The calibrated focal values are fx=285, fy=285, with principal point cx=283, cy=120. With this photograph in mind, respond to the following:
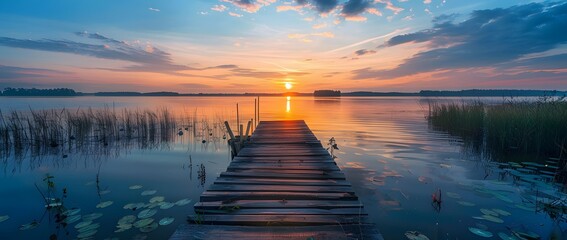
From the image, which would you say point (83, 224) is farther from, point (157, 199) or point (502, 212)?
point (502, 212)

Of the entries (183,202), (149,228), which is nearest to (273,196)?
(149,228)

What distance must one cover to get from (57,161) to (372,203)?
34.2ft

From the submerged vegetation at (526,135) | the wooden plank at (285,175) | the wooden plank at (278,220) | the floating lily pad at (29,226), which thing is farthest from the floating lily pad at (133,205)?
the submerged vegetation at (526,135)

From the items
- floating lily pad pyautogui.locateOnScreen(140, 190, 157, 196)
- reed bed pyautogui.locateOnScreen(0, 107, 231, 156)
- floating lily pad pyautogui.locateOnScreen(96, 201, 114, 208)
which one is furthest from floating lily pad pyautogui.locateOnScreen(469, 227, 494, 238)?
reed bed pyautogui.locateOnScreen(0, 107, 231, 156)

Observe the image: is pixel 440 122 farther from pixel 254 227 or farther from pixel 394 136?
pixel 254 227

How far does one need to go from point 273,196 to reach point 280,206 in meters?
0.41

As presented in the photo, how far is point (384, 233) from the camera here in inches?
185

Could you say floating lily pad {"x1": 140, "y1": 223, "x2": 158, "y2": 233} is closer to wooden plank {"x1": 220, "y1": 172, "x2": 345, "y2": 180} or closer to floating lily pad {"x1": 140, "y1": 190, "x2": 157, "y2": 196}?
wooden plank {"x1": 220, "y1": 172, "x2": 345, "y2": 180}

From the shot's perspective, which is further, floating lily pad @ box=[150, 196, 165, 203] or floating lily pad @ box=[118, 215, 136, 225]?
floating lily pad @ box=[150, 196, 165, 203]

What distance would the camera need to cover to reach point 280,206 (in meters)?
3.96

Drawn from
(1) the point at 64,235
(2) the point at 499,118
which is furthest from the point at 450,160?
(1) the point at 64,235

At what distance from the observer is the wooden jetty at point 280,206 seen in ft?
10.5

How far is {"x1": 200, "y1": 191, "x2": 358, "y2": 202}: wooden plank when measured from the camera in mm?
4266

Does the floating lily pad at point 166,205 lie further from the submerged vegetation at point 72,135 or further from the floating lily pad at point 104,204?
the submerged vegetation at point 72,135
